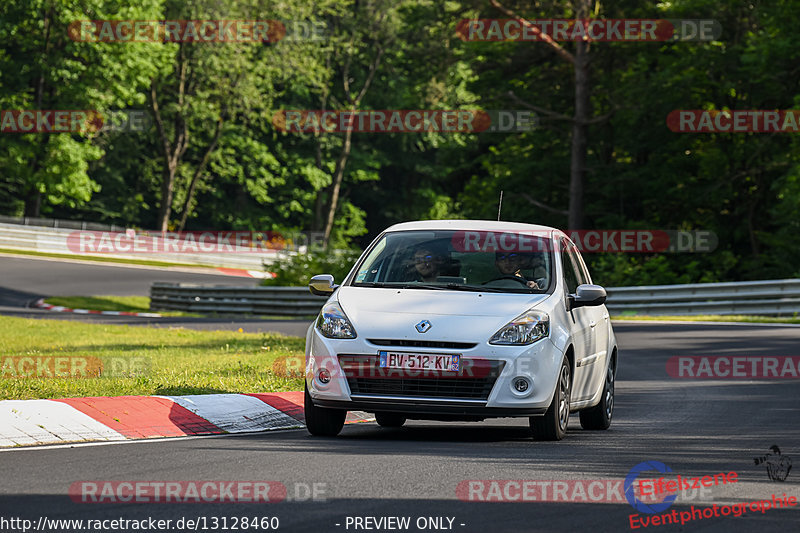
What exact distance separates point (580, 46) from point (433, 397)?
31149 mm

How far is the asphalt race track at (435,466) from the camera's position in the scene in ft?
20.6

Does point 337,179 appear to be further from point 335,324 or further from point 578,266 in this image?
point 335,324

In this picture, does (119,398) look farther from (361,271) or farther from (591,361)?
(591,361)

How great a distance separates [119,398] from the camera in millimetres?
10414

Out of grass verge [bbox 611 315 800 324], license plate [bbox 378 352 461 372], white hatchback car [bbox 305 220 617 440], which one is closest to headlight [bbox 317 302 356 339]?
white hatchback car [bbox 305 220 617 440]

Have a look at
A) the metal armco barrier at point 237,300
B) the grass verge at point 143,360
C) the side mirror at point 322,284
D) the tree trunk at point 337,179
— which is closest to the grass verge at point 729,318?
the metal armco barrier at point 237,300

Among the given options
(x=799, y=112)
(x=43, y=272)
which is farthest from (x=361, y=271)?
(x=43, y=272)

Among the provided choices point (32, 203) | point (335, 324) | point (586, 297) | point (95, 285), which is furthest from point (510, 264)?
point (32, 203)

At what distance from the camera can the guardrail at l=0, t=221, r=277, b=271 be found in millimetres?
53312

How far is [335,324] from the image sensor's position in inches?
372

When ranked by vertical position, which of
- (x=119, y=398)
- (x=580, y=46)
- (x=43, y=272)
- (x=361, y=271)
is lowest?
(x=43, y=272)

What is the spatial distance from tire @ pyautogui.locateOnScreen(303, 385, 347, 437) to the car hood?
789 millimetres

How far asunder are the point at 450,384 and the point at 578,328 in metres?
1.59

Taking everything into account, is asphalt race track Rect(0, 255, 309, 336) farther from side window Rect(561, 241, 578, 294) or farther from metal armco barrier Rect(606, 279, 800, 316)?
side window Rect(561, 241, 578, 294)
